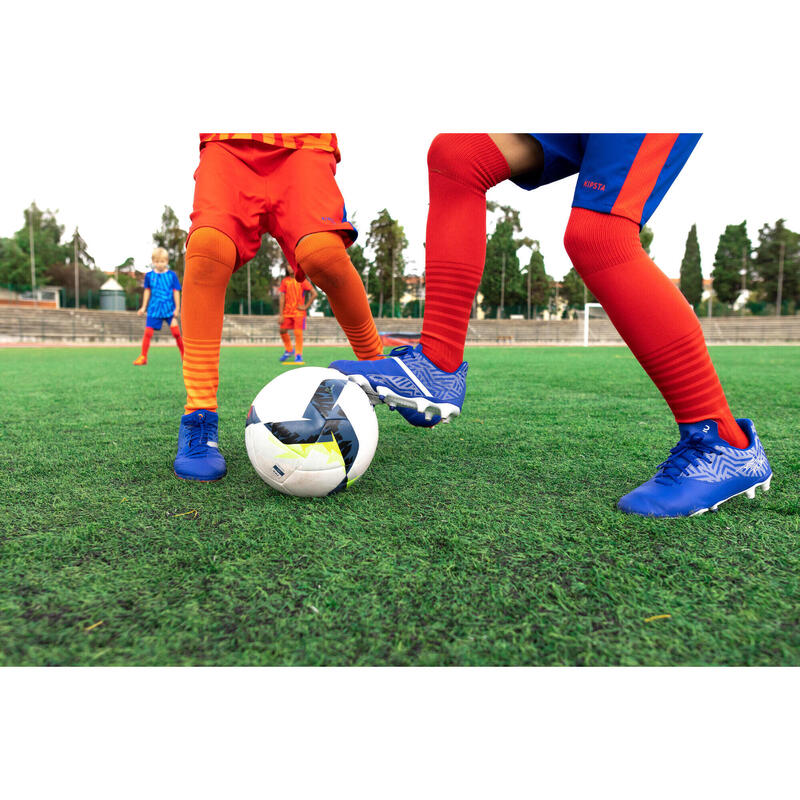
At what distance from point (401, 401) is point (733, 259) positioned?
67.2 metres

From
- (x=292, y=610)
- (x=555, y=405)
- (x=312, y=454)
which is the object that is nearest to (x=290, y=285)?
(x=555, y=405)

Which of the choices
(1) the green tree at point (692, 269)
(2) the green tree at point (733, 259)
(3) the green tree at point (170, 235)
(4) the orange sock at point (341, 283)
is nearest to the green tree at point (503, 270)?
(1) the green tree at point (692, 269)

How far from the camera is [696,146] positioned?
5.94ft

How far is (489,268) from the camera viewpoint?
53.2 m

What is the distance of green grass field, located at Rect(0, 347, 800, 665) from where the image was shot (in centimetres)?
109

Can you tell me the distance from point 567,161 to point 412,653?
1.72m

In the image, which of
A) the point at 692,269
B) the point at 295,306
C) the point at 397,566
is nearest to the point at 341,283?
the point at 397,566

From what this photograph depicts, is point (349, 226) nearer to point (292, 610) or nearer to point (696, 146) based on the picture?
point (696, 146)

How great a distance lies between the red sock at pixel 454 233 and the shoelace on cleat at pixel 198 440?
0.99 metres

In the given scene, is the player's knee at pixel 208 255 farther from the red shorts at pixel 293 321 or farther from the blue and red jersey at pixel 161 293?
the red shorts at pixel 293 321

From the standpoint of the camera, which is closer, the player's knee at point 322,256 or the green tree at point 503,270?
the player's knee at point 322,256

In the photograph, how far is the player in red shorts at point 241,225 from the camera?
2.44 meters

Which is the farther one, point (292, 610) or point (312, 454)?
point (312, 454)

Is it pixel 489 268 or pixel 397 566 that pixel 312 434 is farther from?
pixel 489 268
